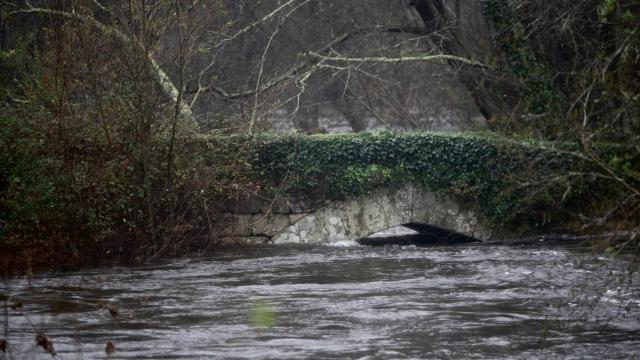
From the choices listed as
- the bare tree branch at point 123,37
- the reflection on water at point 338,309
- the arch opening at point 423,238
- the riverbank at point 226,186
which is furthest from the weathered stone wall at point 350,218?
the bare tree branch at point 123,37

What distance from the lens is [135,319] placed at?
10.5 meters

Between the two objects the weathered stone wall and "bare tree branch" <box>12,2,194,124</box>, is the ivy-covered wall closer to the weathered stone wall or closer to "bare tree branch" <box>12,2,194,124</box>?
the weathered stone wall

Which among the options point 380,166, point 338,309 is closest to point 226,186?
point 380,166

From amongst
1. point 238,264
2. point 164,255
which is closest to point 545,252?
point 238,264

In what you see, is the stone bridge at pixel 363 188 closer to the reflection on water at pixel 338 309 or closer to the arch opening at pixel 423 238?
the arch opening at pixel 423 238

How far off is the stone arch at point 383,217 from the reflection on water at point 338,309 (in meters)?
1.55

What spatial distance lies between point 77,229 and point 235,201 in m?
3.65

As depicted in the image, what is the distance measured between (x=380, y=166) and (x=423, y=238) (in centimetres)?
280

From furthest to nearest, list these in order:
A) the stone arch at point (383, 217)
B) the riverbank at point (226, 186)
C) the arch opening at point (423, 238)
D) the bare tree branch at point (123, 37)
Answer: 1. the arch opening at point (423, 238)
2. the stone arch at point (383, 217)
3. the bare tree branch at point (123, 37)
4. the riverbank at point (226, 186)

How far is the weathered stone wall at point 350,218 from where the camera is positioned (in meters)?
17.8

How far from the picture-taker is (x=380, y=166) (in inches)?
706

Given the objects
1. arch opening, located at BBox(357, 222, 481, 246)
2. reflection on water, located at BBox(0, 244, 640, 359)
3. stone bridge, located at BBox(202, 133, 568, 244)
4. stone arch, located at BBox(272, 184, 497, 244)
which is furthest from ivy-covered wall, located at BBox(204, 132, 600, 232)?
reflection on water, located at BBox(0, 244, 640, 359)

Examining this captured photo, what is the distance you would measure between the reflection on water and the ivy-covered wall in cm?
157

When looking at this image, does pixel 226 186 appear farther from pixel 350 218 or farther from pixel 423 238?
pixel 423 238
